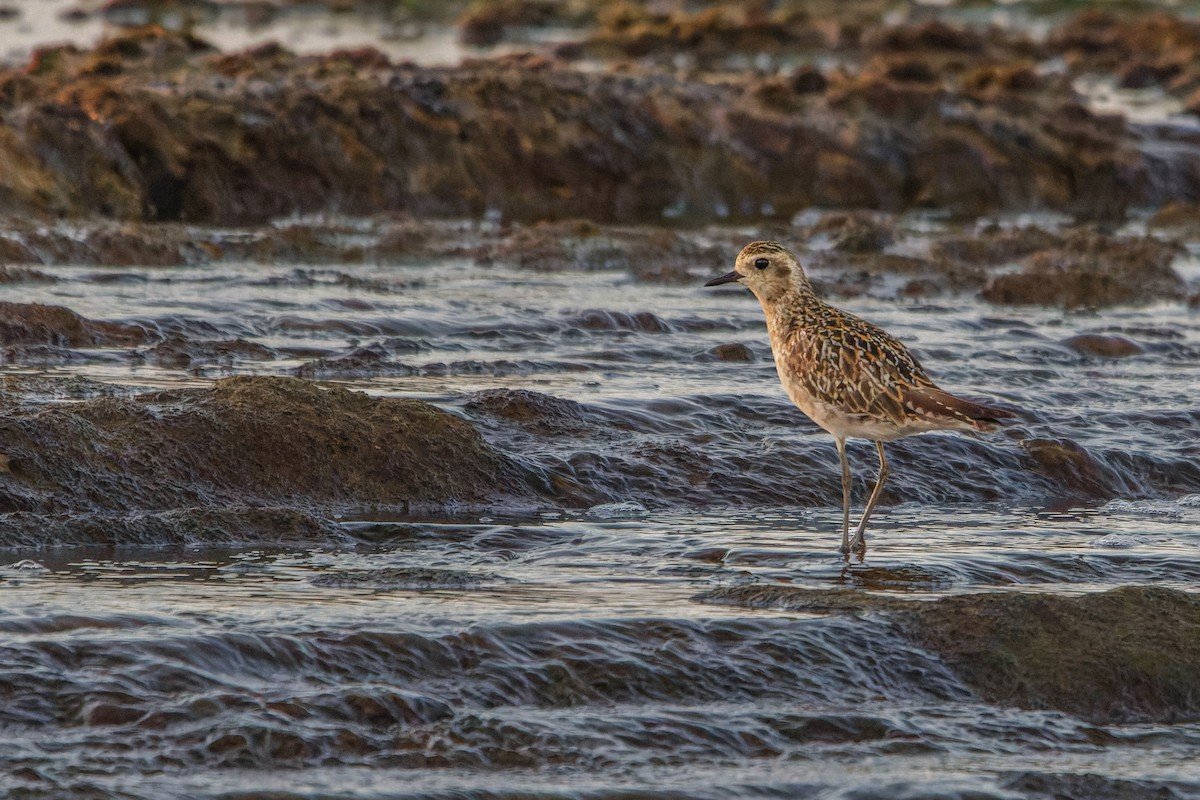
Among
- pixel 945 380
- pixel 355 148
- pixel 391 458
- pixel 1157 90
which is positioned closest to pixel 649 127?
pixel 355 148

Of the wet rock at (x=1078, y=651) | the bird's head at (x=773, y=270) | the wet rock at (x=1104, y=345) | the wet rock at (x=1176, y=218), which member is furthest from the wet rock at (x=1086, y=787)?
the wet rock at (x=1176, y=218)

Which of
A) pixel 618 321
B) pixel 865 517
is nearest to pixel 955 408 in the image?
pixel 865 517

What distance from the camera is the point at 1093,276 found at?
1628 centimetres

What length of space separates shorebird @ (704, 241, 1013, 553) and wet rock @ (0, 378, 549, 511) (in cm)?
156

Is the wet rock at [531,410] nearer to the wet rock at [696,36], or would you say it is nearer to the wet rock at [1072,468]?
the wet rock at [1072,468]

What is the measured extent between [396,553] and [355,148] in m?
12.2

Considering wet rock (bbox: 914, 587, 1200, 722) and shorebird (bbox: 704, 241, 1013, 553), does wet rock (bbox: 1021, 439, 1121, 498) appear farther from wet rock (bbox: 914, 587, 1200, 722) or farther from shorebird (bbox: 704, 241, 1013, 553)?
wet rock (bbox: 914, 587, 1200, 722)

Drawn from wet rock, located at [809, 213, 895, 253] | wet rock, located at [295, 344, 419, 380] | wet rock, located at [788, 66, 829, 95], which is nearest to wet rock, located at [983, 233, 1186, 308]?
wet rock, located at [809, 213, 895, 253]

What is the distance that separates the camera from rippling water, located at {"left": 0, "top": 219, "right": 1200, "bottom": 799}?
19.2 feet

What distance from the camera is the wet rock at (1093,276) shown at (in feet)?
52.3

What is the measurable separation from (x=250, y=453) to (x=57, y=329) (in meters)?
3.42

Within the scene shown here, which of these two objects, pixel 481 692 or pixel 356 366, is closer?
pixel 481 692

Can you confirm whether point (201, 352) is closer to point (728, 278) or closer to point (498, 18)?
point (728, 278)

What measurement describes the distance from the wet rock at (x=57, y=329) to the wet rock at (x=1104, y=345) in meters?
7.06
